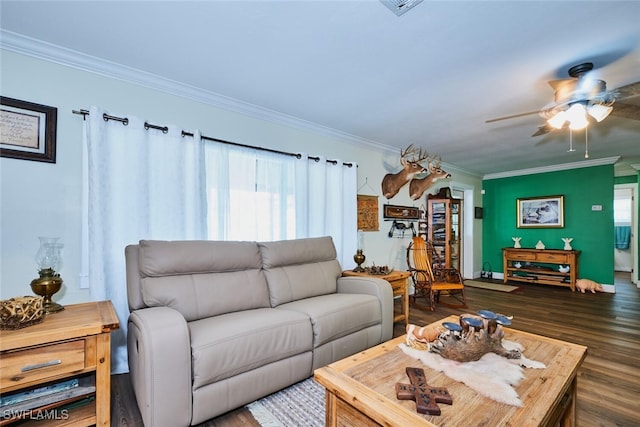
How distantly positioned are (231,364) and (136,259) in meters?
1.02

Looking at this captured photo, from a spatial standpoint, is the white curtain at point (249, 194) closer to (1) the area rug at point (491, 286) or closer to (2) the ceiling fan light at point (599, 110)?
(2) the ceiling fan light at point (599, 110)

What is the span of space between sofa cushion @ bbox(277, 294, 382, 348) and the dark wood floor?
0.67 metres

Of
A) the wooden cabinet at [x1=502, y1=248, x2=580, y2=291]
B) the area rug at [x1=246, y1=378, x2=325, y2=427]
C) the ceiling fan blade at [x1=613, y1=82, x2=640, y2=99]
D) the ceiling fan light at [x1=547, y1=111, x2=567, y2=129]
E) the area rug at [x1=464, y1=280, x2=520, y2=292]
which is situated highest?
the ceiling fan blade at [x1=613, y1=82, x2=640, y2=99]

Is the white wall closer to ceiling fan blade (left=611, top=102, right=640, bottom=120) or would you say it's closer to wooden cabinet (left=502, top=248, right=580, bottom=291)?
ceiling fan blade (left=611, top=102, right=640, bottom=120)

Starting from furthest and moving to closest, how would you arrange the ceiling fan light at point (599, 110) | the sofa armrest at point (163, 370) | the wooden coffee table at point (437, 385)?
the ceiling fan light at point (599, 110)
the sofa armrest at point (163, 370)
the wooden coffee table at point (437, 385)

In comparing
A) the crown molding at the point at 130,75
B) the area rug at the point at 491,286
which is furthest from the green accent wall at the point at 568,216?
the crown molding at the point at 130,75

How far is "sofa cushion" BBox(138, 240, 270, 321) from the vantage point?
6.47ft

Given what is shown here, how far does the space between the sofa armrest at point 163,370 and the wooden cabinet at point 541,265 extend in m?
6.32

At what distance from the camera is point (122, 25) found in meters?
1.70

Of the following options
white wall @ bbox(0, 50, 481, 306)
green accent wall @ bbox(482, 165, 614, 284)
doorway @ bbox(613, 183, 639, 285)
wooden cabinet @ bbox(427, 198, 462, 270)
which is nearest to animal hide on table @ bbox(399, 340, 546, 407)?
white wall @ bbox(0, 50, 481, 306)

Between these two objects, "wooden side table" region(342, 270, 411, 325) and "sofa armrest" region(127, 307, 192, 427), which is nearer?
"sofa armrest" region(127, 307, 192, 427)

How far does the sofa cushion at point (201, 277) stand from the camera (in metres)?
1.97

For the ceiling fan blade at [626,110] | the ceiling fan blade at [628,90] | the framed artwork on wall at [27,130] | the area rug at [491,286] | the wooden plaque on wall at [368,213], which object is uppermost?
the ceiling fan blade at [628,90]

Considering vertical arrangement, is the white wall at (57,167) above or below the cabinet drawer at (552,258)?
above
